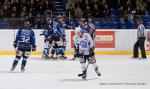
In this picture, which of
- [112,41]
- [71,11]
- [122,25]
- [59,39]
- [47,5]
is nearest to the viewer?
[59,39]

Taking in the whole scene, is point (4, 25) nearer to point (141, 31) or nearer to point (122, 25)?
point (122, 25)

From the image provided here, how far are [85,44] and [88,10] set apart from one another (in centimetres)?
870

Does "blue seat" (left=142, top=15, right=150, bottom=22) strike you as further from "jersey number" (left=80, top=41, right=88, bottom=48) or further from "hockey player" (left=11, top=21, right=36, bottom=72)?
"jersey number" (left=80, top=41, right=88, bottom=48)

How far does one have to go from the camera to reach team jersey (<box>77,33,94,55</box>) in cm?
1356

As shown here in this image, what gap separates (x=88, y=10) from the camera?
72.8 feet

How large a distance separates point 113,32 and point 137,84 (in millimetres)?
8716

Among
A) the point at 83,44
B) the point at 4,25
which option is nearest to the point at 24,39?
the point at 83,44

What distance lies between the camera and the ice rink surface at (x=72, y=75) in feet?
41.0

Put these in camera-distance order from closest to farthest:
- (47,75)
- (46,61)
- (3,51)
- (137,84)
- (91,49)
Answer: (137,84) < (91,49) < (47,75) < (46,61) < (3,51)

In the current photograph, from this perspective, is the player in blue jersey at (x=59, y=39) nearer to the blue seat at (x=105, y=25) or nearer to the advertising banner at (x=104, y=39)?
the advertising banner at (x=104, y=39)

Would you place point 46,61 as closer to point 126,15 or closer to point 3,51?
point 3,51

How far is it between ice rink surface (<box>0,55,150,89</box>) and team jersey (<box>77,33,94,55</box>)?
0.71 meters

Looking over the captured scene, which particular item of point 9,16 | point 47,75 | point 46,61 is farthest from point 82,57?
point 9,16

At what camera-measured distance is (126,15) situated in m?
22.1
